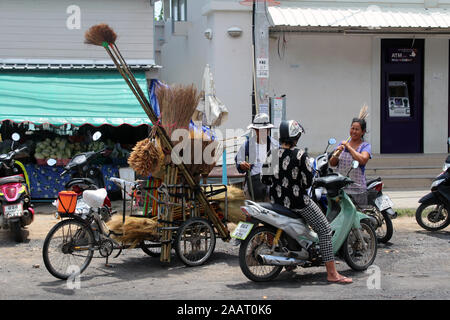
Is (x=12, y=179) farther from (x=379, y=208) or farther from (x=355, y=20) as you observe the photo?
(x=355, y=20)

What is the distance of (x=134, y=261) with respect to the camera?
738cm

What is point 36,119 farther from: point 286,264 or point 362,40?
point 362,40

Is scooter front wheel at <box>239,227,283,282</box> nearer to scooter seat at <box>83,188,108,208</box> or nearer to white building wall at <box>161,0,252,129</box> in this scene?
scooter seat at <box>83,188,108,208</box>

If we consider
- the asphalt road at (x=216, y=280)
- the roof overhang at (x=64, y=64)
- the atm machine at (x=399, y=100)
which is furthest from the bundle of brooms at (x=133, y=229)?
the atm machine at (x=399, y=100)

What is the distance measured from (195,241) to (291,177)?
1.55 m

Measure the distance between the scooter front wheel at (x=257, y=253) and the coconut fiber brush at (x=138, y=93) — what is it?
3.66 feet

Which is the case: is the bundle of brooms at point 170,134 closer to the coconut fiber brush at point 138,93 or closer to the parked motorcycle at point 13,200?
the coconut fiber brush at point 138,93

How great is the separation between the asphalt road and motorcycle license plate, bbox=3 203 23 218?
45 cm

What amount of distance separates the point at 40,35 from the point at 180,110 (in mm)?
7504

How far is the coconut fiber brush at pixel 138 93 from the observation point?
6.67m

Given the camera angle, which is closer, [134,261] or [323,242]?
[323,242]

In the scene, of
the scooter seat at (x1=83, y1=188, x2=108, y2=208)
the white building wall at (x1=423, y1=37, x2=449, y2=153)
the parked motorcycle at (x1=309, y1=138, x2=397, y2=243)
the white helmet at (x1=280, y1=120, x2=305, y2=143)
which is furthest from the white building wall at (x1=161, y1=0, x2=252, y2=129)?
the white helmet at (x1=280, y1=120, x2=305, y2=143)
